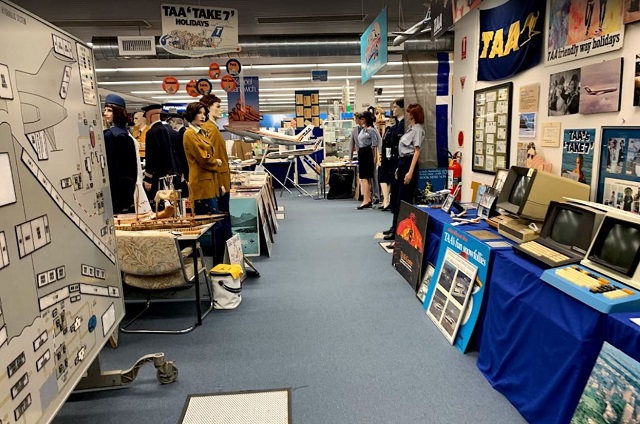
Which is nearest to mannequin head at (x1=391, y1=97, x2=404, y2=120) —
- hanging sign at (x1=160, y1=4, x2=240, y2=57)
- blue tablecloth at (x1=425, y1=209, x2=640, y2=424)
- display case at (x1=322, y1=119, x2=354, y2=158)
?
hanging sign at (x1=160, y1=4, x2=240, y2=57)

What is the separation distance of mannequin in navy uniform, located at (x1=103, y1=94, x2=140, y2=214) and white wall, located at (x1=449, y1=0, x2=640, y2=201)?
3.36 m

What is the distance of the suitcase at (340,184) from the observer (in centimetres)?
983

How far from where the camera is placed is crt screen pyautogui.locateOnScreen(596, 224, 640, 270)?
1.79 meters

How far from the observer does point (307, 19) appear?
8.31 metres

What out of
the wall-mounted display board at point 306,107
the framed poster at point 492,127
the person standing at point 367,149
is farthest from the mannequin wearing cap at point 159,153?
the wall-mounted display board at point 306,107

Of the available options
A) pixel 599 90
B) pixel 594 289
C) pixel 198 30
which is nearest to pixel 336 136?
pixel 198 30

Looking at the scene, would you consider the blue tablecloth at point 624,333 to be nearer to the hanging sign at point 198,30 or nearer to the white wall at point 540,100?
the white wall at point 540,100

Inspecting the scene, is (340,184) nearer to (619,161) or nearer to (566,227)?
(619,161)

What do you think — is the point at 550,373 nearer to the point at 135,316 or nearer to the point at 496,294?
the point at 496,294

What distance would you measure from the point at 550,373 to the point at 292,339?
1.69 m

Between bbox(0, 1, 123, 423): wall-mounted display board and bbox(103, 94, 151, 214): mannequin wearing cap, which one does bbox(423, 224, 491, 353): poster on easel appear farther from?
bbox(103, 94, 151, 214): mannequin wearing cap

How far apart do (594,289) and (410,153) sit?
3.39 metres

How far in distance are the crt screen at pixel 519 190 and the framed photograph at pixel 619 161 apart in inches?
16.2

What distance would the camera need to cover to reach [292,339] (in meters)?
3.09
